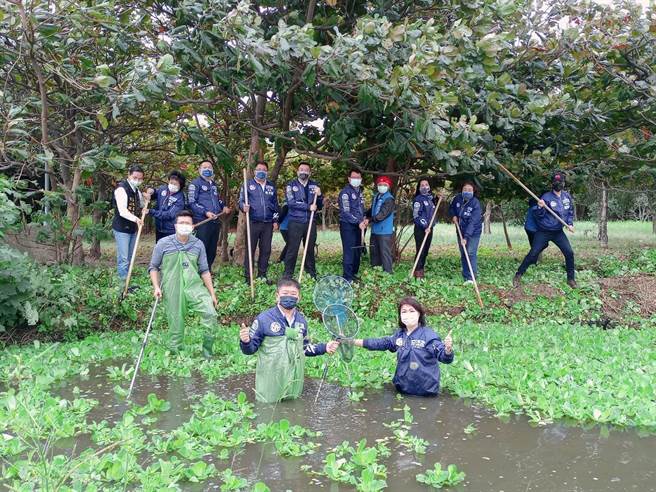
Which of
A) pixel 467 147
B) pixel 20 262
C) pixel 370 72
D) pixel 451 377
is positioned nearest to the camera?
pixel 451 377

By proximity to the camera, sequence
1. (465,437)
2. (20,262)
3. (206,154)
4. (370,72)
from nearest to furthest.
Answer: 1. (465,437)
2. (20,262)
3. (370,72)
4. (206,154)

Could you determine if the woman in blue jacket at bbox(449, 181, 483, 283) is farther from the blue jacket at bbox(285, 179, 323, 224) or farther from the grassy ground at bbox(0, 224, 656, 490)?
the blue jacket at bbox(285, 179, 323, 224)

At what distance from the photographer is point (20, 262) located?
→ 7699mm

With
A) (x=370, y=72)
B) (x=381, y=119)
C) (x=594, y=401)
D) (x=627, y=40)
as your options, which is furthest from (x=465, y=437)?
(x=627, y=40)

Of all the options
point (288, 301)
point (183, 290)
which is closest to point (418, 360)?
point (288, 301)

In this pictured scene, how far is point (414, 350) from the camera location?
19.1 feet

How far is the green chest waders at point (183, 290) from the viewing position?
23.2 ft

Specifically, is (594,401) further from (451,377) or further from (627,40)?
(627,40)

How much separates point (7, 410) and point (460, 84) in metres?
7.97

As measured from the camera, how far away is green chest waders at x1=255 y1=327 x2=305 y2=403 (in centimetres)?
564

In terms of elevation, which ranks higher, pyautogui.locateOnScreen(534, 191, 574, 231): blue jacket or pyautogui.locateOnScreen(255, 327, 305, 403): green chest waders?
pyautogui.locateOnScreen(534, 191, 574, 231): blue jacket

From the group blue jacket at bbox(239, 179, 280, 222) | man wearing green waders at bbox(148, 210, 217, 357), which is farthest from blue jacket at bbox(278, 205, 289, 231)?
man wearing green waders at bbox(148, 210, 217, 357)

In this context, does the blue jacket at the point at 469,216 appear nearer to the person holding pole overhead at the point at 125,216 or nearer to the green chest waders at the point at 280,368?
the person holding pole overhead at the point at 125,216

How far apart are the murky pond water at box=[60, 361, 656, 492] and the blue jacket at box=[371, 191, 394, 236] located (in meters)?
5.23
